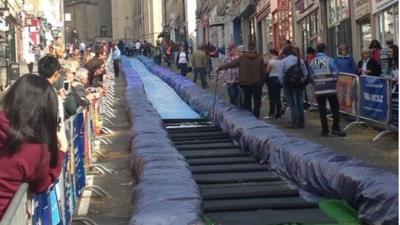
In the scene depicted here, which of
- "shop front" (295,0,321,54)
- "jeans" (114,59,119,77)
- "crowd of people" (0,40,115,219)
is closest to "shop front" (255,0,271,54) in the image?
"shop front" (295,0,321,54)

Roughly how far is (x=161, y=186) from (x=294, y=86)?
7.00 m

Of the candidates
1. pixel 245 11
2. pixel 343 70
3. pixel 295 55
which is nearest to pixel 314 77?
pixel 295 55

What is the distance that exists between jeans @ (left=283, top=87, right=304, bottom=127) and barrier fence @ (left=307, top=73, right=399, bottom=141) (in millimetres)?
954

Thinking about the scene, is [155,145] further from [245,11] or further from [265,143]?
[245,11]

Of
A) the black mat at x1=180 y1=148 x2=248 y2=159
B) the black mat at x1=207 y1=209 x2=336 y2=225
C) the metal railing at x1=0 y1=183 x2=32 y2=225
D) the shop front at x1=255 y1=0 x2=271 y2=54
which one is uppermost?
the shop front at x1=255 y1=0 x2=271 y2=54

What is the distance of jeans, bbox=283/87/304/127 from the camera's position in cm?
1387

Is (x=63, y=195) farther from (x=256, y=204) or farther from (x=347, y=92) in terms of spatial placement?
(x=347, y=92)

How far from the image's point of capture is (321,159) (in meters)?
7.98

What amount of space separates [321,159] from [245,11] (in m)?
35.8

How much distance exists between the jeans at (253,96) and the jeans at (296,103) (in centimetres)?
112

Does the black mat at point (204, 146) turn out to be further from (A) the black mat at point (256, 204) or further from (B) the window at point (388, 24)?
(B) the window at point (388, 24)

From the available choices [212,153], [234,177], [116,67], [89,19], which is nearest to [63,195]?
[234,177]

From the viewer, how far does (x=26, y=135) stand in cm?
398

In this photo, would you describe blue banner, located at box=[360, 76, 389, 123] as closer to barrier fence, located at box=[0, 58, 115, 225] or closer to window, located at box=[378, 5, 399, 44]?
window, located at box=[378, 5, 399, 44]
